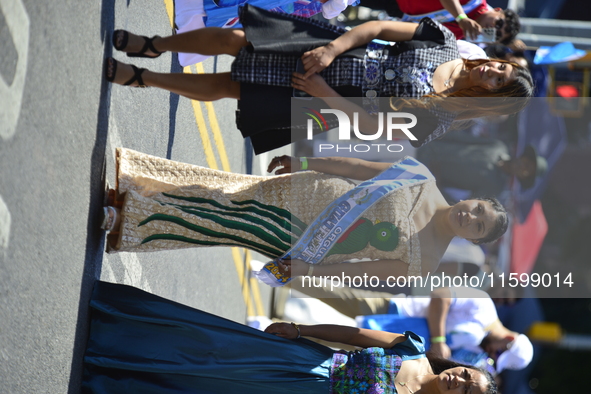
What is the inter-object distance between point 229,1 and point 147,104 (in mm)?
766

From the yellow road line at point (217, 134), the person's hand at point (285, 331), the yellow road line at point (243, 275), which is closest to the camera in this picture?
the person's hand at point (285, 331)

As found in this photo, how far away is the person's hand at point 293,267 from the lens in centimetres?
259

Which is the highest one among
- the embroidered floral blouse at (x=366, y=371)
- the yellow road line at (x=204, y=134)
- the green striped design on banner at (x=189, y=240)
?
the yellow road line at (x=204, y=134)

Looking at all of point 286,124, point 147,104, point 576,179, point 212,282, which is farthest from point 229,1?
point 576,179

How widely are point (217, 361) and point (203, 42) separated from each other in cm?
145

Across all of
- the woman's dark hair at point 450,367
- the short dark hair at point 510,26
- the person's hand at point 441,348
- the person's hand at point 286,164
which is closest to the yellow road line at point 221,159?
the person's hand at point 286,164

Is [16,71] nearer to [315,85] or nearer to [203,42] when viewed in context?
[203,42]

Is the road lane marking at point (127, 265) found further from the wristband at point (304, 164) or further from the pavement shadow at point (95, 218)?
the wristband at point (304, 164)

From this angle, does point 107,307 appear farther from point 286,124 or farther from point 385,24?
point 385,24

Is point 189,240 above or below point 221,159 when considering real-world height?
below

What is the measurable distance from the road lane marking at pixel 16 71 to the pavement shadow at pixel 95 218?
63 cm

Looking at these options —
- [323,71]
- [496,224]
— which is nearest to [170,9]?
[323,71]

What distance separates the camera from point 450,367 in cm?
277

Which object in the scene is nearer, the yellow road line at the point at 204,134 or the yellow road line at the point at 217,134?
the yellow road line at the point at 204,134
